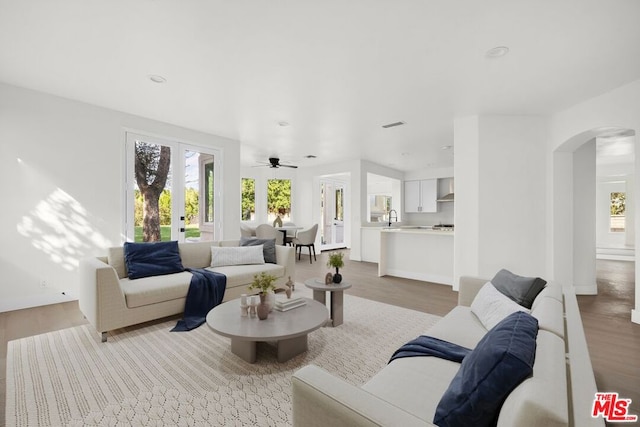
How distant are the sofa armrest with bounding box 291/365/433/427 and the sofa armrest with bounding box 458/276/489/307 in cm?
187

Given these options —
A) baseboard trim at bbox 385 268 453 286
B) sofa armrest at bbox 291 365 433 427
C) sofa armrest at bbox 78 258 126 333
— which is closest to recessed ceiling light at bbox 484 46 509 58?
sofa armrest at bbox 291 365 433 427

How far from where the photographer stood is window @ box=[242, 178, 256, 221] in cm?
903

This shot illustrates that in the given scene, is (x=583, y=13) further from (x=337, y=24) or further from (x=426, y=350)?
(x=426, y=350)

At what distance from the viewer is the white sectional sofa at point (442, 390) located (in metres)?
0.73

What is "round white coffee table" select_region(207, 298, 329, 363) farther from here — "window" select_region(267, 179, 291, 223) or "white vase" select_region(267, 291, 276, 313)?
"window" select_region(267, 179, 291, 223)

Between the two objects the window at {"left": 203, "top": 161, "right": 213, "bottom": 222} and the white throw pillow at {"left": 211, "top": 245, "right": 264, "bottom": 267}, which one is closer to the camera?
the white throw pillow at {"left": 211, "top": 245, "right": 264, "bottom": 267}

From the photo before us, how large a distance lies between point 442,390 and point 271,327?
1322mm

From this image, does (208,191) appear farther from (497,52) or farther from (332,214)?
(332,214)

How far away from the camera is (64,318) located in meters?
3.32

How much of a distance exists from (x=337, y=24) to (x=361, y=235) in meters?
5.92

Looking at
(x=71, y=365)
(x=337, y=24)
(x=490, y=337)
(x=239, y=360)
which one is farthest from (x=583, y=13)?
(x=71, y=365)

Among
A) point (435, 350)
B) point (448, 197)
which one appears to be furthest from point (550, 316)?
point (448, 197)

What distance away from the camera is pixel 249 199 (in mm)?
9086

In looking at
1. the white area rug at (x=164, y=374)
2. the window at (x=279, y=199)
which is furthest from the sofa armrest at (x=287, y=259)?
the window at (x=279, y=199)
